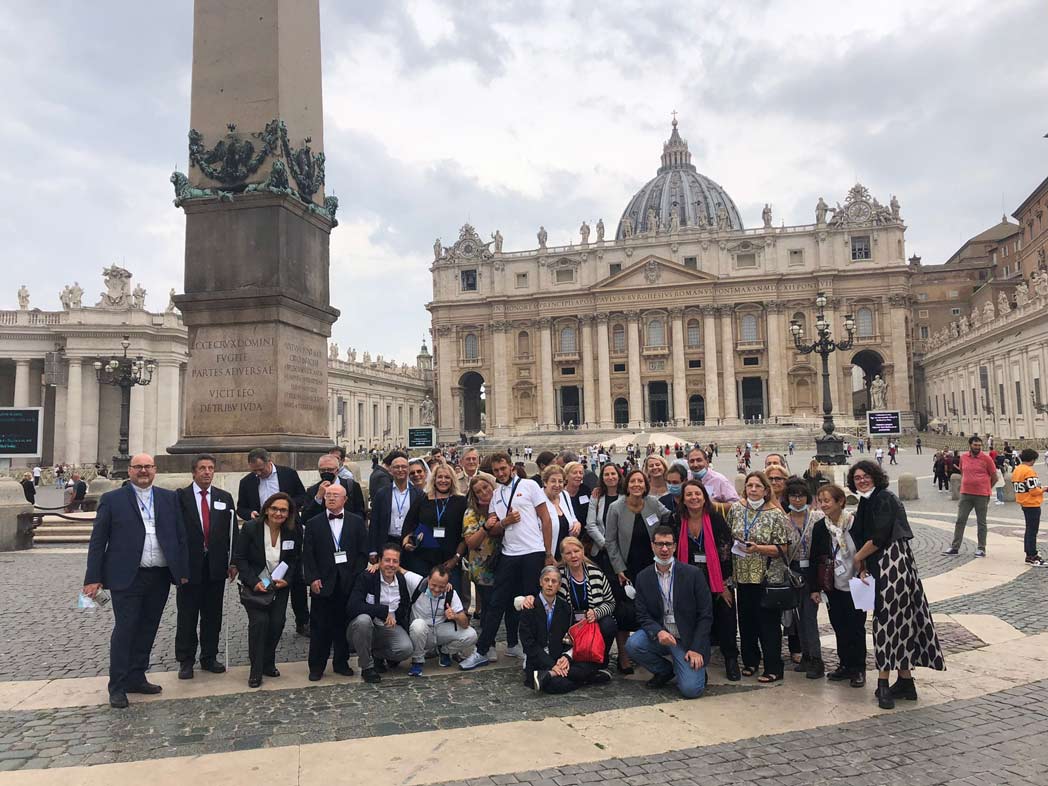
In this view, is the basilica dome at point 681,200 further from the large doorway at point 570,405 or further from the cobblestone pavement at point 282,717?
the cobblestone pavement at point 282,717

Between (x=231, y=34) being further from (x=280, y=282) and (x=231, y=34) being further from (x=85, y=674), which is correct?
(x=85, y=674)

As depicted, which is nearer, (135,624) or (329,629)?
(135,624)

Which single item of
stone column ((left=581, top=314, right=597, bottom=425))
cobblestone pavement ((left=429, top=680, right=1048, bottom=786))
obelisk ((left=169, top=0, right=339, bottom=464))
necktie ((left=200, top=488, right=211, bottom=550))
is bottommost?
cobblestone pavement ((left=429, top=680, right=1048, bottom=786))

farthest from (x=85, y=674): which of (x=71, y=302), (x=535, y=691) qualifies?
(x=71, y=302)

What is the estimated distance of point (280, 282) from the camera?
917 cm

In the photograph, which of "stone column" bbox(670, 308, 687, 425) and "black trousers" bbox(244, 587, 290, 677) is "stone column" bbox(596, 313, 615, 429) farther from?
"black trousers" bbox(244, 587, 290, 677)

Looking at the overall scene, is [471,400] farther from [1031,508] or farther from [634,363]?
[1031,508]

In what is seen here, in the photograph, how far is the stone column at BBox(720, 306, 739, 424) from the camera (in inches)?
2800

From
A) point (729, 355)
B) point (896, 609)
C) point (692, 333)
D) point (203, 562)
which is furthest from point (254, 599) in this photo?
point (692, 333)

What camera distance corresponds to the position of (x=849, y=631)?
5.38 meters

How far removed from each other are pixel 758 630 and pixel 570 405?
237 feet

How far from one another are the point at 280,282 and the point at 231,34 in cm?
342

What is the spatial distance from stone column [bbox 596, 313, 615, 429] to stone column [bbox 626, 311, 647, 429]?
7.22 feet

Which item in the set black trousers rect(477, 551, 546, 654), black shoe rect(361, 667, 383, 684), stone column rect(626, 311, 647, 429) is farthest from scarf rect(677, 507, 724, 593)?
stone column rect(626, 311, 647, 429)
